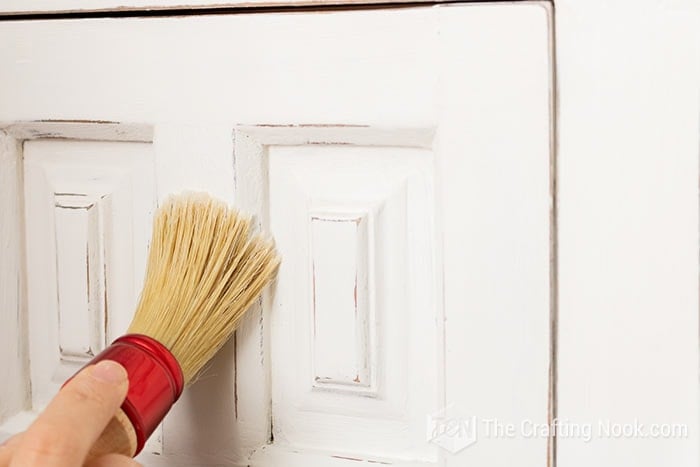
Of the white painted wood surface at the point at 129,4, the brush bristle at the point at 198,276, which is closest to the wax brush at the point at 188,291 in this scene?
the brush bristle at the point at 198,276

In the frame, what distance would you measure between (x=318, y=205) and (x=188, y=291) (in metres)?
0.11

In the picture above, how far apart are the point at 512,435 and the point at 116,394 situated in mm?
249

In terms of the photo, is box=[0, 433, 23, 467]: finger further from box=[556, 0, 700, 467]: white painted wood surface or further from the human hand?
box=[556, 0, 700, 467]: white painted wood surface

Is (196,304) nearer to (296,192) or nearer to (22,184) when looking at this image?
(296,192)

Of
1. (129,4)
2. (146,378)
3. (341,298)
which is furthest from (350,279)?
(129,4)

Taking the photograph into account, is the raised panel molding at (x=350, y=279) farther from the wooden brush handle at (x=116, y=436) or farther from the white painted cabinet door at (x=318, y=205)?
the wooden brush handle at (x=116, y=436)

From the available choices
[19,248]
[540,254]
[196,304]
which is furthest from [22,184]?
[540,254]

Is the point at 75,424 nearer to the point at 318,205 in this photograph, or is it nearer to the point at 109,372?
the point at 109,372

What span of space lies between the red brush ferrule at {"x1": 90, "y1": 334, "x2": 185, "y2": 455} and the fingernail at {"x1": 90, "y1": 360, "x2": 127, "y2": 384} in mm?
21

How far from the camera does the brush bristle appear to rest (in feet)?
2.01

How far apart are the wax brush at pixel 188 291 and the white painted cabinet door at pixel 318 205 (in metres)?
0.02

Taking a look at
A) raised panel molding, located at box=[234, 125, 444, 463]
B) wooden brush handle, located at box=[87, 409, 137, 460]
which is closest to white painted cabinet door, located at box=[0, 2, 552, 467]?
raised panel molding, located at box=[234, 125, 444, 463]

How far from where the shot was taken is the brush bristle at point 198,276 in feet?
2.01

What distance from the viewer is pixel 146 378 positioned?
58cm
